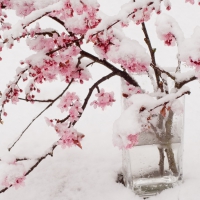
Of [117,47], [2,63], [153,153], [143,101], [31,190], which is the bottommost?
[31,190]

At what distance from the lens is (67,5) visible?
662 mm

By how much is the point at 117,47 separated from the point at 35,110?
103 centimetres

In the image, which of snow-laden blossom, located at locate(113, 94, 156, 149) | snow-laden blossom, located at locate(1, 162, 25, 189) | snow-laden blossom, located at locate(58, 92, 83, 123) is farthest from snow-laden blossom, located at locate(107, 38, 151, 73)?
snow-laden blossom, located at locate(1, 162, 25, 189)

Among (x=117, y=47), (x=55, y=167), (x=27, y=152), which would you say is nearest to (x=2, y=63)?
(x=27, y=152)

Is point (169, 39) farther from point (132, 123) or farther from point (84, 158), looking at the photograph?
point (84, 158)

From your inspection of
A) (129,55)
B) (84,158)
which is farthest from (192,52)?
(84,158)

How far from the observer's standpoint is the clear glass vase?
3.35 feet

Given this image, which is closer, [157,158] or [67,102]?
[67,102]

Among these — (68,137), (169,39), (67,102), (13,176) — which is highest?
(169,39)

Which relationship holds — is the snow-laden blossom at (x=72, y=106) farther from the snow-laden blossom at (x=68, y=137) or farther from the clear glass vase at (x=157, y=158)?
the clear glass vase at (x=157, y=158)

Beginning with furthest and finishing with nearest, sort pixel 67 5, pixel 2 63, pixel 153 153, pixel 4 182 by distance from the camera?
pixel 2 63 < pixel 153 153 < pixel 4 182 < pixel 67 5

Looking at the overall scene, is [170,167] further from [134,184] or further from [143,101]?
[143,101]

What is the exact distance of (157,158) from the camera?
109cm

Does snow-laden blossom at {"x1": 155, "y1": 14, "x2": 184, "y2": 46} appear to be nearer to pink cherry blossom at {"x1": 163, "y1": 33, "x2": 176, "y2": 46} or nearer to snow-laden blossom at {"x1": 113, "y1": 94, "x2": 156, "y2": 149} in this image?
pink cherry blossom at {"x1": 163, "y1": 33, "x2": 176, "y2": 46}
